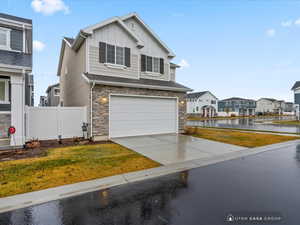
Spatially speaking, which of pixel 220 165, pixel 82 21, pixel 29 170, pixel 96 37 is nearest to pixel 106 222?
pixel 29 170

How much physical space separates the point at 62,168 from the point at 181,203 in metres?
3.74

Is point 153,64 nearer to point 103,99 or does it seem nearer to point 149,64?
point 149,64

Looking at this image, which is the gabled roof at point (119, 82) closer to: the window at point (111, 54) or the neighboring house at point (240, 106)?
the window at point (111, 54)

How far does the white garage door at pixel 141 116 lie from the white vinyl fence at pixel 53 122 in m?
1.92

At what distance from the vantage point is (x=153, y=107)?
10.9 metres

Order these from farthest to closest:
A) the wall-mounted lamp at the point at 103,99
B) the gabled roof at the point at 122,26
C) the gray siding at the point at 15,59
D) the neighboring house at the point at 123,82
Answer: the gabled roof at the point at 122,26 → the neighboring house at the point at 123,82 → the wall-mounted lamp at the point at 103,99 → the gray siding at the point at 15,59

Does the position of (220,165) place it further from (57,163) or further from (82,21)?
(82,21)

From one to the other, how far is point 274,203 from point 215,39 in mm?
23067

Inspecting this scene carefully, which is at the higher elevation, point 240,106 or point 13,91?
point 240,106

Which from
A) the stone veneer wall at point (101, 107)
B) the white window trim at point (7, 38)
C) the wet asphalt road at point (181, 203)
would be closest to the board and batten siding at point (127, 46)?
the stone veneer wall at point (101, 107)

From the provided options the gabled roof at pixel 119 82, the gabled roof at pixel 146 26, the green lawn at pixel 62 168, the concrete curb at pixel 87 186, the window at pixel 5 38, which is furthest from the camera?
the gabled roof at pixel 146 26

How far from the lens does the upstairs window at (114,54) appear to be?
9.80m

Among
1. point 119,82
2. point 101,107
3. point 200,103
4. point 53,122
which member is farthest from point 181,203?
point 200,103

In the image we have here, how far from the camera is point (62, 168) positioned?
15.3 feet
